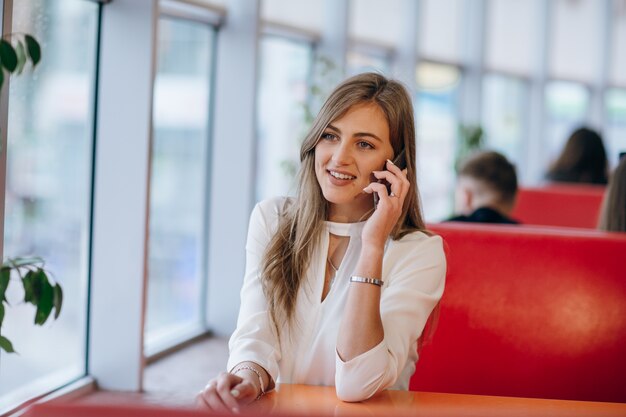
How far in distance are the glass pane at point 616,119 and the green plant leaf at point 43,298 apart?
13.2m

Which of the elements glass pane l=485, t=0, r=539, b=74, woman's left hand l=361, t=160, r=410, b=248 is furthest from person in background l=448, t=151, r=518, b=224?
glass pane l=485, t=0, r=539, b=74

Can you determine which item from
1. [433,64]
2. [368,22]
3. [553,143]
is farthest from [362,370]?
[553,143]

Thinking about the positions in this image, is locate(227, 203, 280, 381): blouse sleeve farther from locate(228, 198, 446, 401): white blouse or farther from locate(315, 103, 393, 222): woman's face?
locate(315, 103, 393, 222): woman's face

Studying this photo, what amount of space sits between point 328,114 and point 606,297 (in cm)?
118

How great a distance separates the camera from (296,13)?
291 inches

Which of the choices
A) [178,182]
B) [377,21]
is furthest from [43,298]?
[377,21]

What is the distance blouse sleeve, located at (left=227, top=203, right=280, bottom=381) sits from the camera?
2.02 meters

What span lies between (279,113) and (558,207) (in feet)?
7.85

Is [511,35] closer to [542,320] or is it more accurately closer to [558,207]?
[558,207]

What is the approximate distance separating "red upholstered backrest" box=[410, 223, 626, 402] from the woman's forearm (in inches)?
35.7

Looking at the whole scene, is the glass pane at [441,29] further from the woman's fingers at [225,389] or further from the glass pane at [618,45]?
the woman's fingers at [225,389]

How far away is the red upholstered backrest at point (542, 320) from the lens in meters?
2.79

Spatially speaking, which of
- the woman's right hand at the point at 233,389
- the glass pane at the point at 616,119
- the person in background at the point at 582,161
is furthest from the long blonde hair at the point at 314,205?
the glass pane at the point at 616,119

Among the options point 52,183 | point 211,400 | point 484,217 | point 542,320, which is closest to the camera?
point 211,400
